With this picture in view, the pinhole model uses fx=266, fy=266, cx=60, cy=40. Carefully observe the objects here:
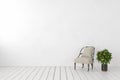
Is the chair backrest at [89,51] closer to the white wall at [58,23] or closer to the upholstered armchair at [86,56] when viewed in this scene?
the upholstered armchair at [86,56]

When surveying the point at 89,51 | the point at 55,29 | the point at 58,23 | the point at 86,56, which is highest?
the point at 58,23

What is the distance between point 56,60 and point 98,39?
1770mm

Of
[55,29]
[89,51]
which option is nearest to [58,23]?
[55,29]

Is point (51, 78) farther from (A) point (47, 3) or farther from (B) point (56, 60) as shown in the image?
(A) point (47, 3)

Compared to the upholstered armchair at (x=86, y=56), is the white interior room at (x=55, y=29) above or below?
above

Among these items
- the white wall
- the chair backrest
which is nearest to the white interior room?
the white wall

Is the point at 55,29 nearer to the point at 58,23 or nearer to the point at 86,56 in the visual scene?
the point at 58,23

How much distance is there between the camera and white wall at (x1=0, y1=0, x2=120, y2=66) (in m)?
10.0

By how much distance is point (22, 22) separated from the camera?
10062 millimetres

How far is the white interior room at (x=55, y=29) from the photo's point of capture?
10.0 m

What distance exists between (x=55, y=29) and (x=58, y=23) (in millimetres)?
254

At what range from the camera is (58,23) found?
33.0ft

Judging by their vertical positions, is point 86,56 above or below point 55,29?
below

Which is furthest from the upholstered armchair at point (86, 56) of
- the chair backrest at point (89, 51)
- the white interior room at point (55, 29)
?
the white interior room at point (55, 29)
